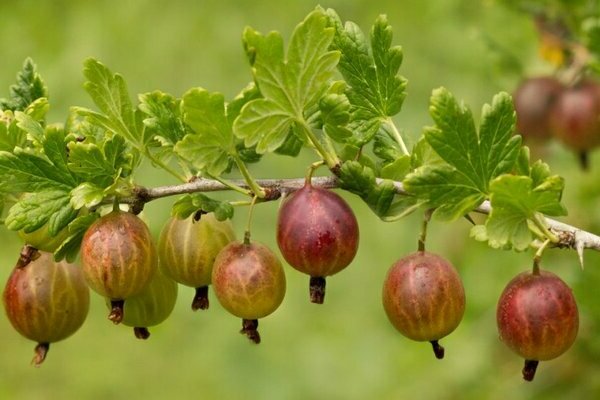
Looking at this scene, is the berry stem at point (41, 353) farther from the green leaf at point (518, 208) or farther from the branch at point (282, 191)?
the green leaf at point (518, 208)

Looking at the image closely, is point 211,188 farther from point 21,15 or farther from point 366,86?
point 21,15

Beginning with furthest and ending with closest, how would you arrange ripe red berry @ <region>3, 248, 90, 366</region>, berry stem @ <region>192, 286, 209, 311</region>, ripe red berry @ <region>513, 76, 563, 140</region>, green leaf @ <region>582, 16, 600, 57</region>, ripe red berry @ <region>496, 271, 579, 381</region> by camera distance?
ripe red berry @ <region>513, 76, 563, 140</region> < green leaf @ <region>582, 16, 600, 57</region> < ripe red berry @ <region>3, 248, 90, 366</region> < berry stem @ <region>192, 286, 209, 311</region> < ripe red berry @ <region>496, 271, 579, 381</region>

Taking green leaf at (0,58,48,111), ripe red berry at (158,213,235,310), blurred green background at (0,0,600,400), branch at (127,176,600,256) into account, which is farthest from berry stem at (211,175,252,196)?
blurred green background at (0,0,600,400)

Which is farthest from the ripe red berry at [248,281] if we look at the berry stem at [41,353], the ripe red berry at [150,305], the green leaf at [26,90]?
the green leaf at [26,90]

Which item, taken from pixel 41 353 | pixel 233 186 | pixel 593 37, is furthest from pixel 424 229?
pixel 593 37

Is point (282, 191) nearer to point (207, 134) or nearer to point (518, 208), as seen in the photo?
point (207, 134)

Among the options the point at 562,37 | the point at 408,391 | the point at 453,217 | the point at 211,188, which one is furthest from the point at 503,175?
the point at 408,391

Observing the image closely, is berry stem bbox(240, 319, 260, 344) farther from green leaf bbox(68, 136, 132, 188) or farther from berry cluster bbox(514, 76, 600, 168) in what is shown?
berry cluster bbox(514, 76, 600, 168)
